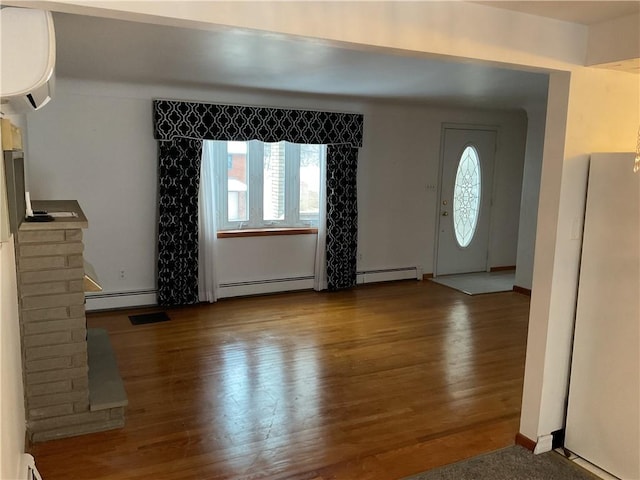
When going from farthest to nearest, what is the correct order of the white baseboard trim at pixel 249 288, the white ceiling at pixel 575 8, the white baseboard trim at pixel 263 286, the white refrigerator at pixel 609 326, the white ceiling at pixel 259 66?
the white baseboard trim at pixel 263 286, the white baseboard trim at pixel 249 288, the white ceiling at pixel 259 66, the white refrigerator at pixel 609 326, the white ceiling at pixel 575 8

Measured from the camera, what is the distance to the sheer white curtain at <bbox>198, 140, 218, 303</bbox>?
5160mm

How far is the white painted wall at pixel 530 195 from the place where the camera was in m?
5.81

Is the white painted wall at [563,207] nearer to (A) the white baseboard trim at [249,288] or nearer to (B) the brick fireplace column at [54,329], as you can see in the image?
(B) the brick fireplace column at [54,329]

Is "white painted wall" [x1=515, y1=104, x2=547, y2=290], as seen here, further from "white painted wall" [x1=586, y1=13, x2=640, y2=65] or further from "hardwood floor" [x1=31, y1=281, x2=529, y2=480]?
"white painted wall" [x1=586, y1=13, x2=640, y2=65]

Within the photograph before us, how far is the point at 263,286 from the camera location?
576 cm

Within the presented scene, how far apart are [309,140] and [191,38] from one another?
2.80m

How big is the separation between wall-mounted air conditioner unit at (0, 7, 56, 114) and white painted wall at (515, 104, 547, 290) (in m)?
5.32

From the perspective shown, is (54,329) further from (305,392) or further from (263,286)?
(263,286)

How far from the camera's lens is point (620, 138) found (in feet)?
8.62

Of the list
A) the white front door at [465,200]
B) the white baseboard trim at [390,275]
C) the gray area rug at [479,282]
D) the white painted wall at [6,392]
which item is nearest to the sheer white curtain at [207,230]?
the white baseboard trim at [390,275]

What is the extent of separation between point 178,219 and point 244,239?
0.79 m

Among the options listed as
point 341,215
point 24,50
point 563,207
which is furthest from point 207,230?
point 24,50

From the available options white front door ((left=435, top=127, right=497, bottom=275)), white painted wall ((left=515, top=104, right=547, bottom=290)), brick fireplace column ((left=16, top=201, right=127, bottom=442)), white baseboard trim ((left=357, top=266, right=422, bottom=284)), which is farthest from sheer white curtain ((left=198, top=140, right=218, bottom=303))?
white painted wall ((left=515, top=104, right=547, bottom=290))

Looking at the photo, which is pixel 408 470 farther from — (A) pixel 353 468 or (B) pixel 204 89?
(B) pixel 204 89
